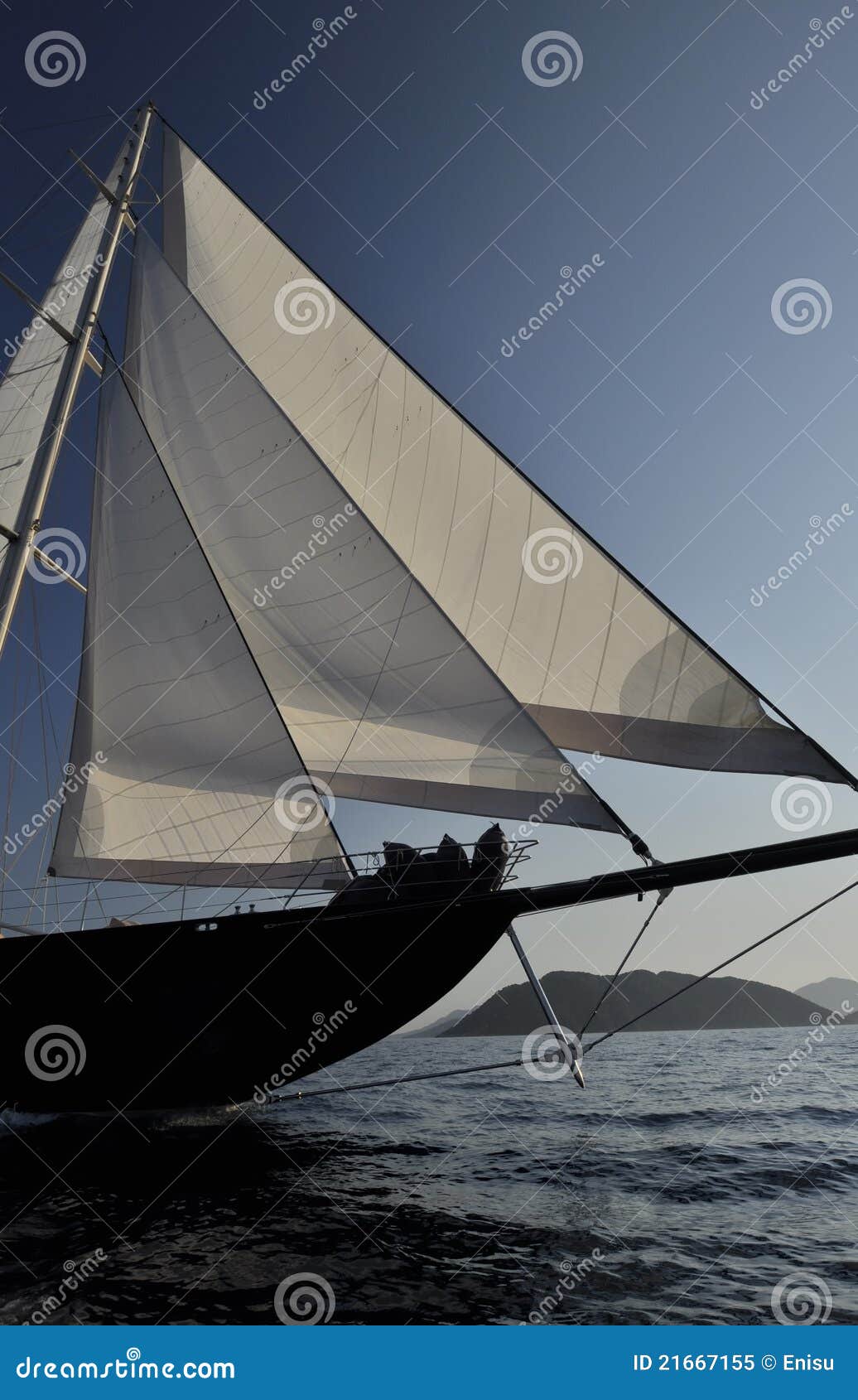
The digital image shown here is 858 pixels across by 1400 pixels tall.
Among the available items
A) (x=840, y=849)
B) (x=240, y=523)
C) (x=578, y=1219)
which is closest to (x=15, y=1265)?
(x=578, y=1219)

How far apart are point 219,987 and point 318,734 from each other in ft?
13.5

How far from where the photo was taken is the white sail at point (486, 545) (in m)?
9.30

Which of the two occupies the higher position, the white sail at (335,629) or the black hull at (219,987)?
the white sail at (335,629)

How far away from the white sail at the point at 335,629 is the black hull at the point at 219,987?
218cm

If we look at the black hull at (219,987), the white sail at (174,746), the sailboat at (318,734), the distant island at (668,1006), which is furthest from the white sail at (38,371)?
the distant island at (668,1006)

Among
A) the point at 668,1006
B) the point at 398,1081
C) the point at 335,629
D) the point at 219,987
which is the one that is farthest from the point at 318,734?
the point at 668,1006

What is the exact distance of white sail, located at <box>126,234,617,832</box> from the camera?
31.8ft

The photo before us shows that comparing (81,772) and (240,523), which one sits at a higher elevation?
(240,523)

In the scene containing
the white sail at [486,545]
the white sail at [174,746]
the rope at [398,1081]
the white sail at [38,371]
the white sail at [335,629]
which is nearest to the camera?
the rope at [398,1081]

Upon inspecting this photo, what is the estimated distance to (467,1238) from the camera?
22.9ft

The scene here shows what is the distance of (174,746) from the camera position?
1147 cm

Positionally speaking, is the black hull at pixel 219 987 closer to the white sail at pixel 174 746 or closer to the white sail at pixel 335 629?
the white sail at pixel 174 746

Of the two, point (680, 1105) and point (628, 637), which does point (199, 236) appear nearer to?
point (628, 637)

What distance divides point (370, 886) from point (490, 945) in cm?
203
